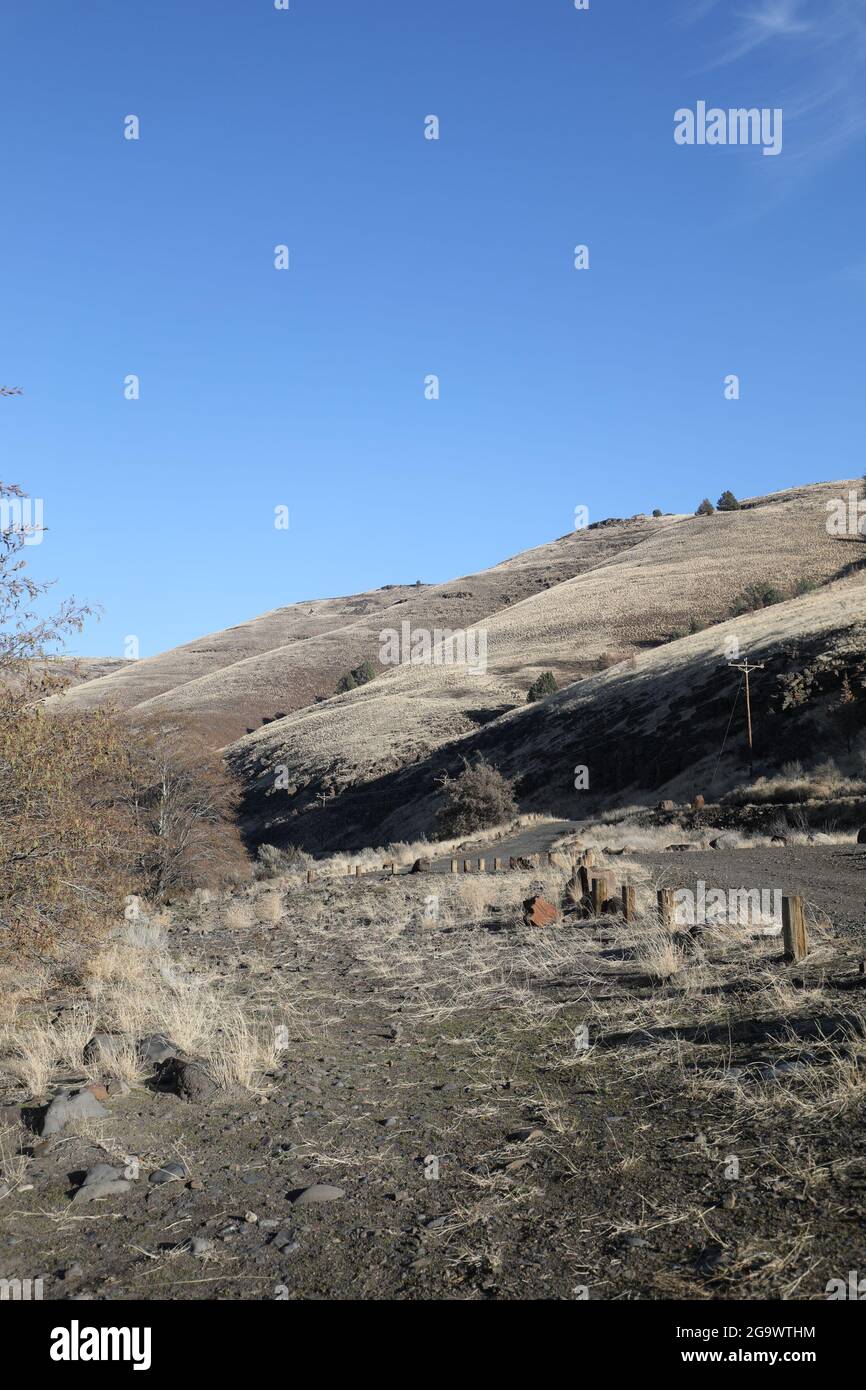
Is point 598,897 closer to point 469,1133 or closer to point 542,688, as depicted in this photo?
point 469,1133

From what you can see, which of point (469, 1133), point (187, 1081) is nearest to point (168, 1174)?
point (187, 1081)

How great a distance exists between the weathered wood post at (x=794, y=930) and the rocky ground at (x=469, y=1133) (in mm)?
174

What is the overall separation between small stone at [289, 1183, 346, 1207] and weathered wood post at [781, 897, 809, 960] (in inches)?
204

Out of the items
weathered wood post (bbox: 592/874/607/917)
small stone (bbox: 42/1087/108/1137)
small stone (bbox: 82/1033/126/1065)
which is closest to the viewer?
small stone (bbox: 42/1087/108/1137)

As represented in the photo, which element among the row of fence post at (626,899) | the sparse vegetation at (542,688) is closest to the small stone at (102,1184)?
the row of fence post at (626,899)

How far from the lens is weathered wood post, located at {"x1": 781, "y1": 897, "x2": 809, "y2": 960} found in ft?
28.8

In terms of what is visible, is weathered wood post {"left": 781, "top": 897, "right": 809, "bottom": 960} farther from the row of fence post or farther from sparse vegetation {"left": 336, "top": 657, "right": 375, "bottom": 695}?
sparse vegetation {"left": 336, "top": 657, "right": 375, "bottom": 695}

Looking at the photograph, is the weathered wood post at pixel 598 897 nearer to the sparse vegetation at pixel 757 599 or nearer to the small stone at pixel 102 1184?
the small stone at pixel 102 1184

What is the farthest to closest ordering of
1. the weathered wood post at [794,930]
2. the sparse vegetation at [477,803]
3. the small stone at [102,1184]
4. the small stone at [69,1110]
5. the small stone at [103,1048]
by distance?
the sparse vegetation at [477,803], the weathered wood post at [794,930], the small stone at [103,1048], the small stone at [69,1110], the small stone at [102,1184]

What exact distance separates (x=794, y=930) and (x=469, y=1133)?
Result: 13.9 feet

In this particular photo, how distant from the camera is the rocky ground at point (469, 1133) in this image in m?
4.33

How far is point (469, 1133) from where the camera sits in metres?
6.04

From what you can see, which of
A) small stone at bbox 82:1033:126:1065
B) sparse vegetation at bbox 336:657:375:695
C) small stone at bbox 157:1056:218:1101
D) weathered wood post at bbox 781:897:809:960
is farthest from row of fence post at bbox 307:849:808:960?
sparse vegetation at bbox 336:657:375:695
